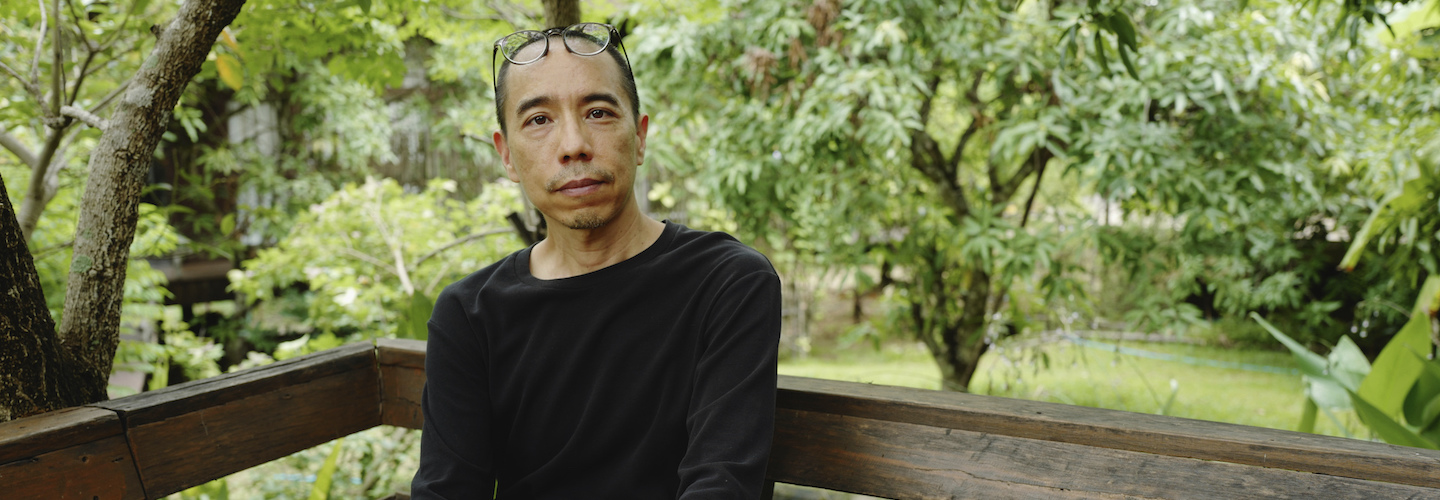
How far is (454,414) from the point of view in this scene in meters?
1.45

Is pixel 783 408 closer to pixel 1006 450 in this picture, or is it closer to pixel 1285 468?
pixel 1006 450

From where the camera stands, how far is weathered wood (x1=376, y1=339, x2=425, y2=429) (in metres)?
1.82

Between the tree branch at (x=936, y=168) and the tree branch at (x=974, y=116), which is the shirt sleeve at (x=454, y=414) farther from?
the tree branch at (x=936, y=168)

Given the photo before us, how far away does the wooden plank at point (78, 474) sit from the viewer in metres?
1.24

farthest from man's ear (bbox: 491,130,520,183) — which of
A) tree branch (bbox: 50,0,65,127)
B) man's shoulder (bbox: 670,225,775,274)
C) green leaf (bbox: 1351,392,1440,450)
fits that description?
green leaf (bbox: 1351,392,1440,450)

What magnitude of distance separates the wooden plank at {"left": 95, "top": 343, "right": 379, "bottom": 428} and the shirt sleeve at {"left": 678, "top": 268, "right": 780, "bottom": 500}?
0.84 m

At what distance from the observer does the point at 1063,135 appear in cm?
316

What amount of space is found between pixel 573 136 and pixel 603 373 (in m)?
0.38

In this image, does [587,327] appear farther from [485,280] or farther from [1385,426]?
[1385,426]

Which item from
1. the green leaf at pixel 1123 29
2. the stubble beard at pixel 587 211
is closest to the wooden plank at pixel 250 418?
the stubble beard at pixel 587 211

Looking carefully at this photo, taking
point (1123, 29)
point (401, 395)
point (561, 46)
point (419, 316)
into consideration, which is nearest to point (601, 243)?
point (561, 46)

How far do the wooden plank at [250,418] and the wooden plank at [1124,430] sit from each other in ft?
3.08

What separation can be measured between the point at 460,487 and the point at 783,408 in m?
0.55

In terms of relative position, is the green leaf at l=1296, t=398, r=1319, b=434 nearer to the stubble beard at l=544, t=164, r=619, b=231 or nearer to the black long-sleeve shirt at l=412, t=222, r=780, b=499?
the black long-sleeve shirt at l=412, t=222, r=780, b=499
